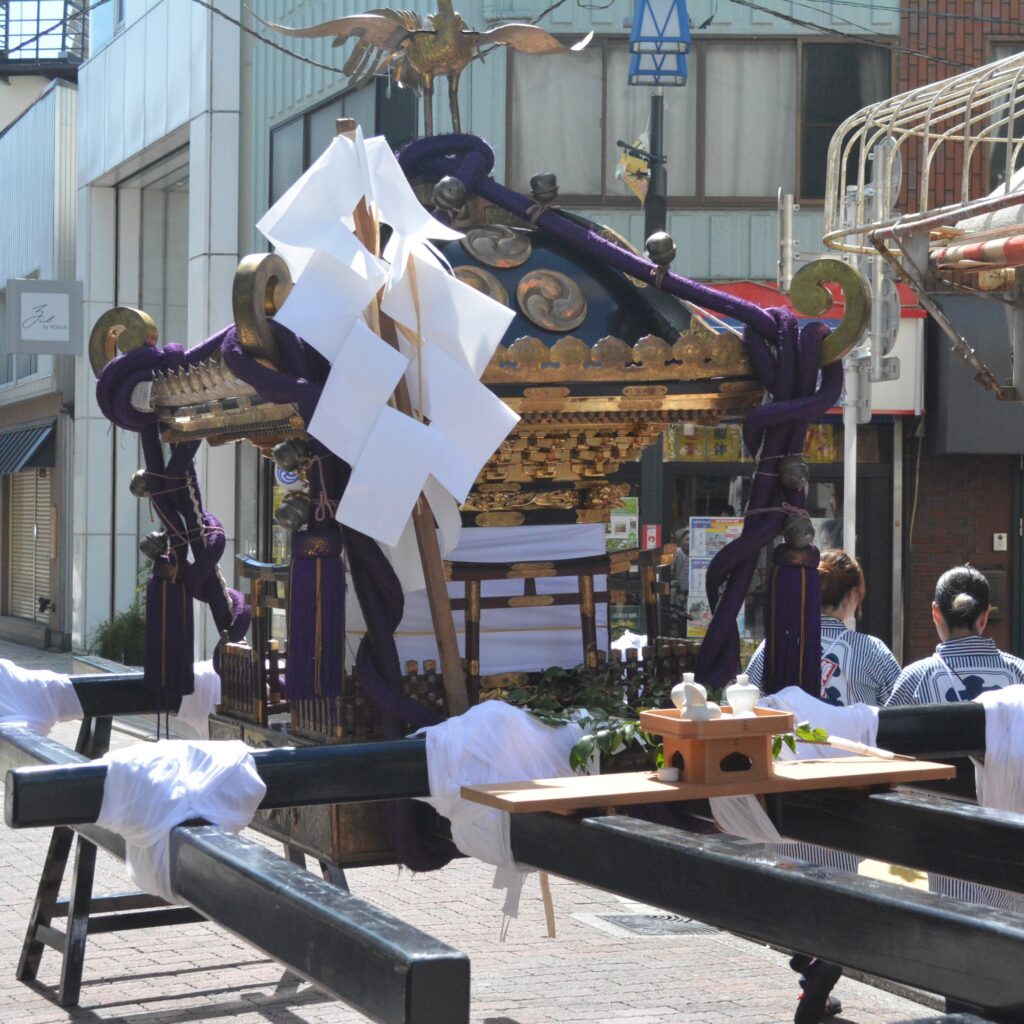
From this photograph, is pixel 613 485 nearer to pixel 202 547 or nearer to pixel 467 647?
pixel 467 647

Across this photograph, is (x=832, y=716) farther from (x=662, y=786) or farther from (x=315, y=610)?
(x=315, y=610)

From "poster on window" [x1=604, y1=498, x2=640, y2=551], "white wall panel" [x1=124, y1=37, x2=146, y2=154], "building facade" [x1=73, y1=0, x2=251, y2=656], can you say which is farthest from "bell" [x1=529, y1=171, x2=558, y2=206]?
"white wall panel" [x1=124, y1=37, x2=146, y2=154]

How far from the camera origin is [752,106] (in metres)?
14.6

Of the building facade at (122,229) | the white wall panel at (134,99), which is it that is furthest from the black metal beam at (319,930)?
the white wall panel at (134,99)

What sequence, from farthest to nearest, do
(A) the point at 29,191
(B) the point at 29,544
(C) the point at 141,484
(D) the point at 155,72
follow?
(B) the point at 29,544 → (A) the point at 29,191 → (D) the point at 155,72 → (C) the point at 141,484

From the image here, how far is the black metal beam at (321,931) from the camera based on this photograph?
2.50m

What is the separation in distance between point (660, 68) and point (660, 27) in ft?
1.54

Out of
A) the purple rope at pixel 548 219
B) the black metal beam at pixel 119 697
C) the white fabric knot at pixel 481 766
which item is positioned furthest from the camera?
the black metal beam at pixel 119 697

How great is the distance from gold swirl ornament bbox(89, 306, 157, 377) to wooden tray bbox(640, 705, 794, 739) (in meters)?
2.45

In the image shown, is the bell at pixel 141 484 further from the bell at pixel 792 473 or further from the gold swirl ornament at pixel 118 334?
the bell at pixel 792 473

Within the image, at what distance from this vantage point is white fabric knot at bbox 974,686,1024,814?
4.57 meters

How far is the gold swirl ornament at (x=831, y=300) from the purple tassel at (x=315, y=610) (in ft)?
5.03

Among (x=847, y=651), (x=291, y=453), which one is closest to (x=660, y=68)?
(x=847, y=651)

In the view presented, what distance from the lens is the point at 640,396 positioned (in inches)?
181
